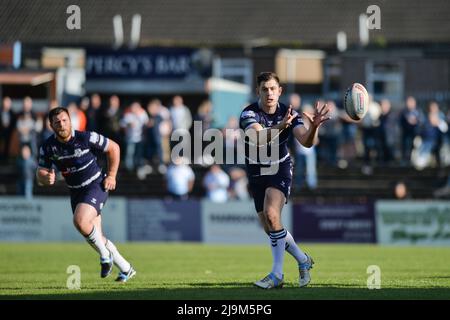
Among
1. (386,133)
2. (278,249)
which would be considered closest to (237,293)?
(278,249)

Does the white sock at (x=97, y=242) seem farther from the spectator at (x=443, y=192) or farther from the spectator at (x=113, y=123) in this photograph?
the spectator at (x=443, y=192)

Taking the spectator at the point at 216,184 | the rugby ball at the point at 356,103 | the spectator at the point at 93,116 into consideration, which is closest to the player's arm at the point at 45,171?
the rugby ball at the point at 356,103

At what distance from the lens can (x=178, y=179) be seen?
92.8ft

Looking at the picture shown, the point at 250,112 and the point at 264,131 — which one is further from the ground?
the point at 250,112

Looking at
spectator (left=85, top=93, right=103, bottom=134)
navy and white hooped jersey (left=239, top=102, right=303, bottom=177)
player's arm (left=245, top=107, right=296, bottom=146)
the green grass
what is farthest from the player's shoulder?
spectator (left=85, top=93, right=103, bottom=134)

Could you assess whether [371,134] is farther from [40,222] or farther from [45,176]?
[45,176]

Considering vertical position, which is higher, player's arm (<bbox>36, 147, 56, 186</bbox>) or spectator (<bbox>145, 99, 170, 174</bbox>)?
spectator (<bbox>145, 99, 170, 174</bbox>)

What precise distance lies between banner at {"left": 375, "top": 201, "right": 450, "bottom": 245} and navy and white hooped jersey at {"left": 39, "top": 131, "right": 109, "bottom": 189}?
13152 mm

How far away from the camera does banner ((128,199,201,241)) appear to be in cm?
2711

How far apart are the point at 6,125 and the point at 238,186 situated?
7.53m

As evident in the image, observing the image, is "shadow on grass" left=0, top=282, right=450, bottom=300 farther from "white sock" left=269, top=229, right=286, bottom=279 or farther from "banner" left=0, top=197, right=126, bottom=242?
"banner" left=0, top=197, right=126, bottom=242

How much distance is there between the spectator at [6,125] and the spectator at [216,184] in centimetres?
679

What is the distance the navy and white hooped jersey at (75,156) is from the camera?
13930 mm
